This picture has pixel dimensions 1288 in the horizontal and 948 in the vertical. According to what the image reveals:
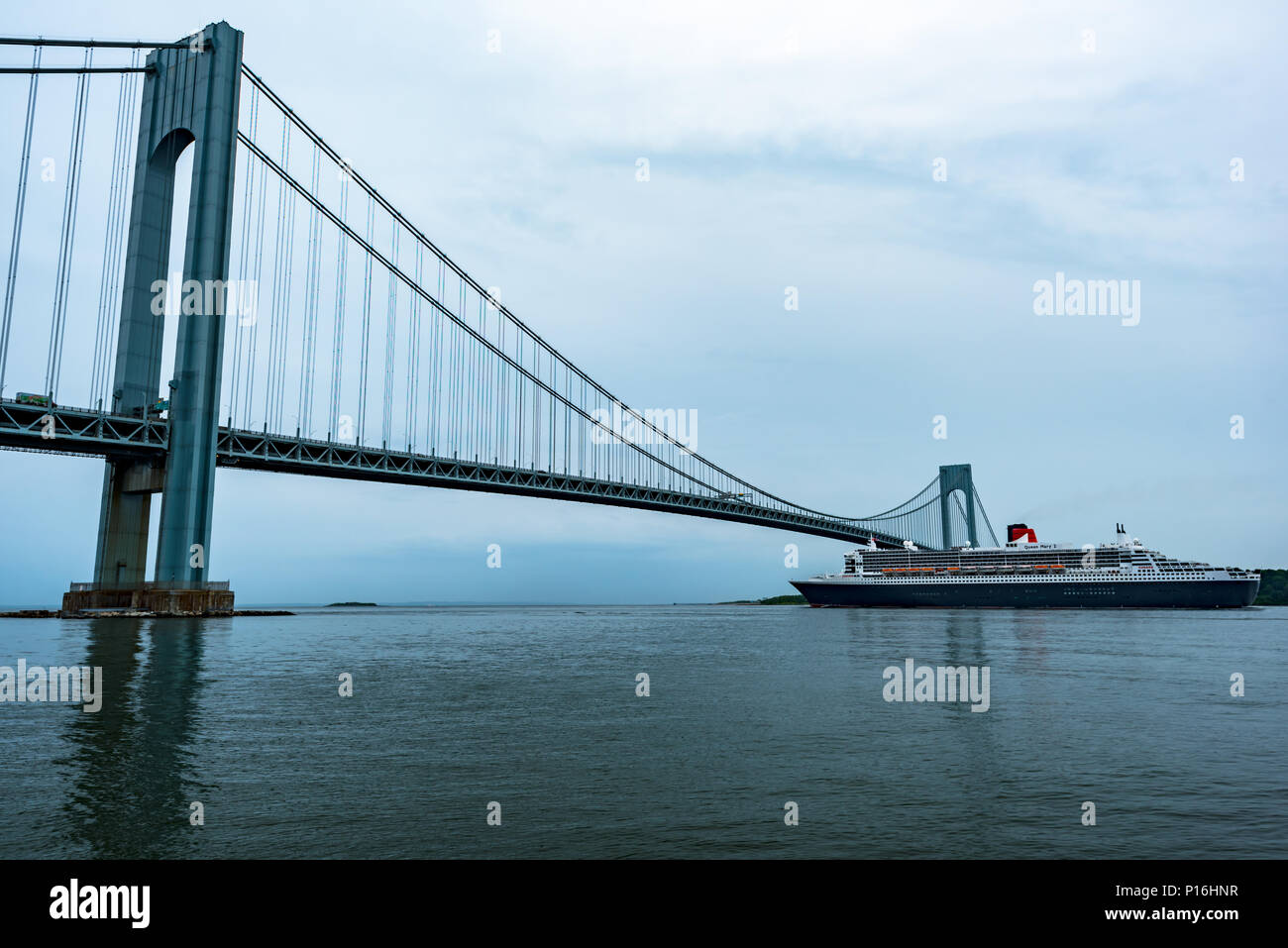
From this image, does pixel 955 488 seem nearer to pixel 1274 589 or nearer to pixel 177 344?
pixel 1274 589

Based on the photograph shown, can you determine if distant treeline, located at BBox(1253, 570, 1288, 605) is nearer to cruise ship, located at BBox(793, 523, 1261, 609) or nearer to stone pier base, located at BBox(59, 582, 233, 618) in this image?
cruise ship, located at BBox(793, 523, 1261, 609)

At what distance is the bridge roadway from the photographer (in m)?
44.8

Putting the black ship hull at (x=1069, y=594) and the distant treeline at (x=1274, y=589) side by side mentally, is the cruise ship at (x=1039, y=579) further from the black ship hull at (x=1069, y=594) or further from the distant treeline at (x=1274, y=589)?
the distant treeline at (x=1274, y=589)

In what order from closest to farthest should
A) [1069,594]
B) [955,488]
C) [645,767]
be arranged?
[645,767] → [1069,594] → [955,488]

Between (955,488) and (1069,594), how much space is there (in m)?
41.9

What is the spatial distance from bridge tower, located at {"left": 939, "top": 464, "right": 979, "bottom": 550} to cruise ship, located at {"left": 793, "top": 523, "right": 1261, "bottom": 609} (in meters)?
25.0

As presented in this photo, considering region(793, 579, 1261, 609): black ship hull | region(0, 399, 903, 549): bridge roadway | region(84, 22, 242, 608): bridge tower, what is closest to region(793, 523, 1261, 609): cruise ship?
region(793, 579, 1261, 609): black ship hull

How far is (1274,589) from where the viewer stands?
424 ft

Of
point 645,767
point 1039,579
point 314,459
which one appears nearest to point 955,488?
point 1039,579

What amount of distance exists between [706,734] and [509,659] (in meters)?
15.2

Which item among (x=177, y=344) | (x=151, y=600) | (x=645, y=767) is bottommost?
(x=645, y=767)
